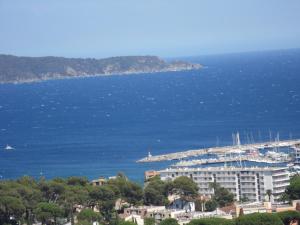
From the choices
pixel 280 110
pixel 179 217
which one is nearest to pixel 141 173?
pixel 179 217

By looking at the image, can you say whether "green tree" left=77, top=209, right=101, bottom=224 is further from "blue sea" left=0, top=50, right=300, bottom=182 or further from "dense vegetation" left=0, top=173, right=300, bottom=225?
"blue sea" left=0, top=50, right=300, bottom=182

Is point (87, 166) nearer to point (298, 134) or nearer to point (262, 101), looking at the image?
point (298, 134)

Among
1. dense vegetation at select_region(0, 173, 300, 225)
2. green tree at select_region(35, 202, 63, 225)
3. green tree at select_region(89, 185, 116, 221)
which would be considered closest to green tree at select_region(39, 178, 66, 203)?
dense vegetation at select_region(0, 173, 300, 225)

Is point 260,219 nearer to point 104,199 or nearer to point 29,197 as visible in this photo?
point 104,199

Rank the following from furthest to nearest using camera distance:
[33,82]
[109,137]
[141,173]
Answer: [33,82] < [109,137] < [141,173]

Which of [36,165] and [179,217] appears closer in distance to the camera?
[179,217]

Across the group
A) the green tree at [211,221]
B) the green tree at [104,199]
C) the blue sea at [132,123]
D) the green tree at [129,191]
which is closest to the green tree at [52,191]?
the green tree at [104,199]

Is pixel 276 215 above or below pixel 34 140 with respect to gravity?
above
